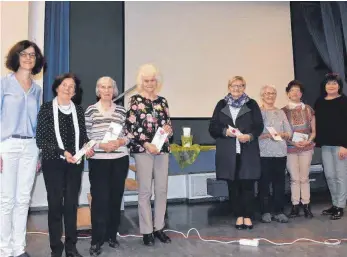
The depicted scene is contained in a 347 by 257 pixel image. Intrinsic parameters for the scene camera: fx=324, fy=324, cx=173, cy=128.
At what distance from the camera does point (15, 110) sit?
1.99m

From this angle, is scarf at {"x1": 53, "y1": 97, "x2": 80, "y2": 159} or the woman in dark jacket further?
the woman in dark jacket

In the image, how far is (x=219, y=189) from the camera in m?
3.95

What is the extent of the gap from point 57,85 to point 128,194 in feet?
7.21

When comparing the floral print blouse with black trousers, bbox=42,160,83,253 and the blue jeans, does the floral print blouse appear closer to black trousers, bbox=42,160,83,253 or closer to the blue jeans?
black trousers, bbox=42,160,83,253

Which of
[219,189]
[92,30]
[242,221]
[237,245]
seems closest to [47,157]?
[237,245]

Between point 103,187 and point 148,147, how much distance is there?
16.2 inches

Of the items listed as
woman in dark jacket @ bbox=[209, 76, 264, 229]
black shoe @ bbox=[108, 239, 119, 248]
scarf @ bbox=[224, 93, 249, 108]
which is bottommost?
black shoe @ bbox=[108, 239, 119, 248]

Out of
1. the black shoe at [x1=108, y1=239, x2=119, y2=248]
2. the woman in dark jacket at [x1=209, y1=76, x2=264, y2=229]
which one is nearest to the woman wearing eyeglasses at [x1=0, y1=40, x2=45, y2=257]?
the black shoe at [x1=108, y1=239, x2=119, y2=248]

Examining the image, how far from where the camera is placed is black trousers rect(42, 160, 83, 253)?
1989 millimetres

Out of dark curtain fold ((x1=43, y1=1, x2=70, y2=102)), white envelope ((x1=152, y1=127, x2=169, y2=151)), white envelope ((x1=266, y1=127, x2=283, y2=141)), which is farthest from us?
Answer: dark curtain fold ((x1=43, y1=1, x2=70, y2=102))

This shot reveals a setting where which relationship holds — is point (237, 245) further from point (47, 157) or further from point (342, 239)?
point (47, 157)

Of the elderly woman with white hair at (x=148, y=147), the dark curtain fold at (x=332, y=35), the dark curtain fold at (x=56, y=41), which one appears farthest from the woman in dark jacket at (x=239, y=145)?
the dark curtain fold at (x=332, y=35)

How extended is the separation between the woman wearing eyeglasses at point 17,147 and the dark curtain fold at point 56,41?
1.93m

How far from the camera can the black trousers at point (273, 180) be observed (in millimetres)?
3021
